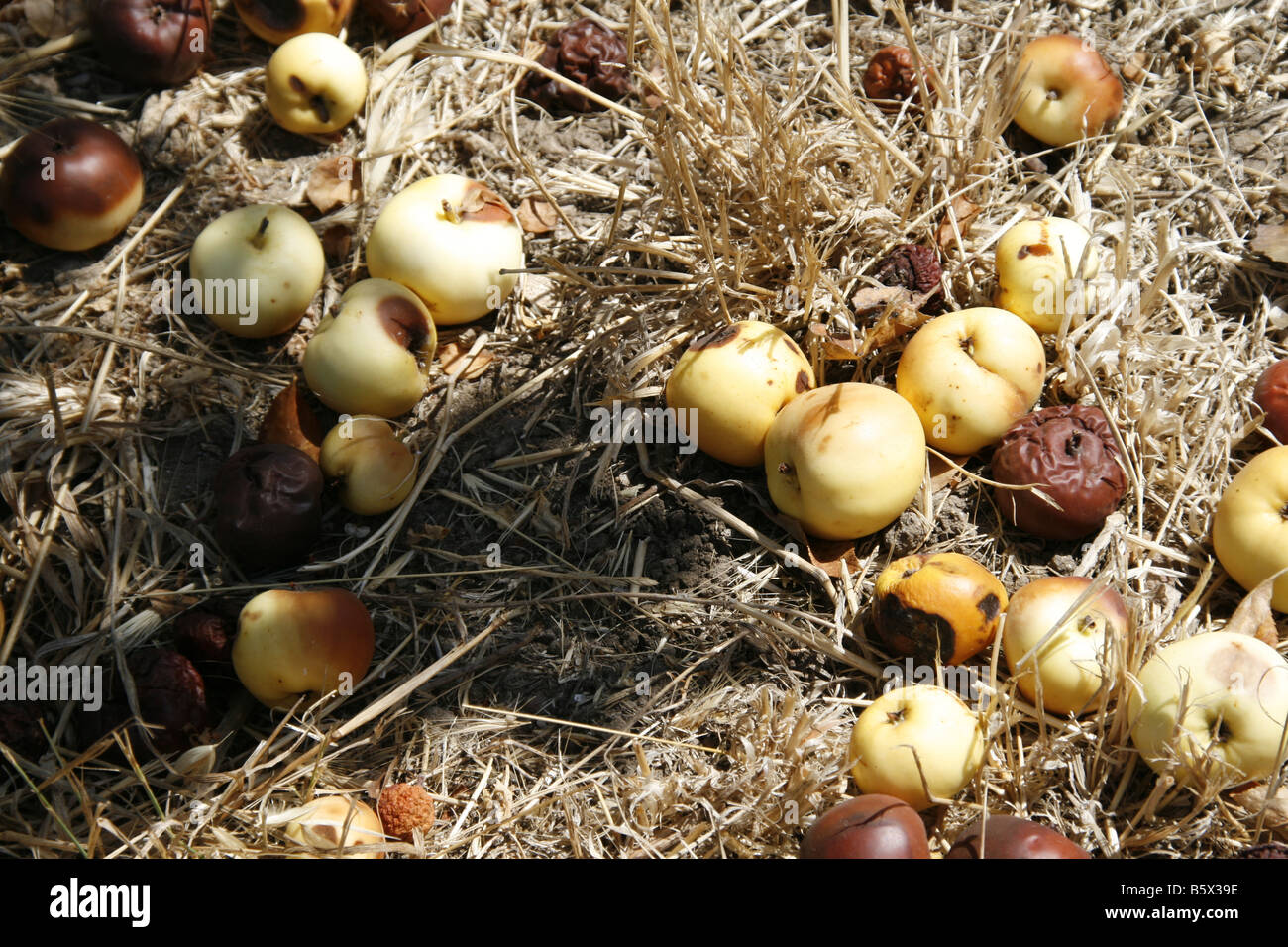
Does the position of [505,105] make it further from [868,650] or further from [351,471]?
[868,650]

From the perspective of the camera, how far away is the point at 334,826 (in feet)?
9.10

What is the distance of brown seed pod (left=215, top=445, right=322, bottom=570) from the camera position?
10.4ft

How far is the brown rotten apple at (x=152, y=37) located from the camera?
4.07 meters

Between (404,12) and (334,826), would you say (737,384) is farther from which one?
(404,12)

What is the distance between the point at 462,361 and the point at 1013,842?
239 centimetres

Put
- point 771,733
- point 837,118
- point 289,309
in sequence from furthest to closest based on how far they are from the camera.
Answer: point 837,118 → point 289,309 → point 771,733

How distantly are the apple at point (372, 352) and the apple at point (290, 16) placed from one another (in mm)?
1457

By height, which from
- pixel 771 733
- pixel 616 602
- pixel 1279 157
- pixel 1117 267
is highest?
pixel 1279 157

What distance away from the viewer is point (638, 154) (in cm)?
412

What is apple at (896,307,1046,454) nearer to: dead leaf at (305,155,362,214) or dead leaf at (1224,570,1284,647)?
dead leaf at (1224,570,1284,647)

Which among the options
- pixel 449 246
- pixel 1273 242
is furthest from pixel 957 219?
pixel 449 246

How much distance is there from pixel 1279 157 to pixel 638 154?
242cm

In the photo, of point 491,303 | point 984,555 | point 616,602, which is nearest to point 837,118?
point 491,303

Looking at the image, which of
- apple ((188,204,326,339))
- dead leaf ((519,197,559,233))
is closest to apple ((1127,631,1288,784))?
dead leaf ((519,197,559,233))
